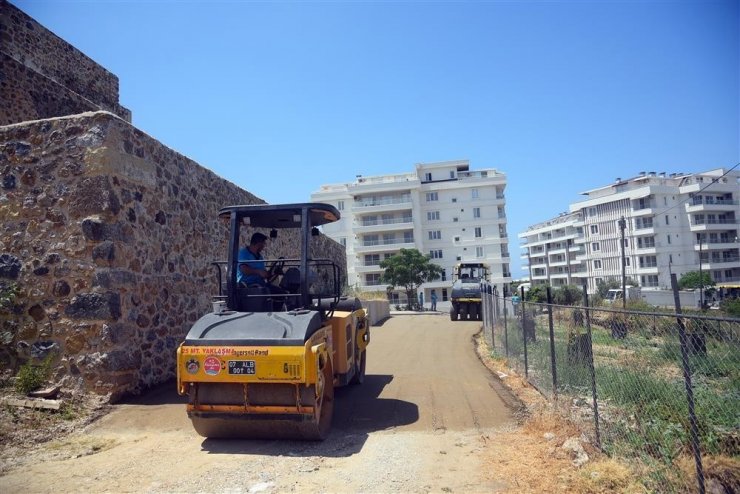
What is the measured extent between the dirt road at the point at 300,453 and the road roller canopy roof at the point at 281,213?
8.87 feet

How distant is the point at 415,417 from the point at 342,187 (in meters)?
68.4

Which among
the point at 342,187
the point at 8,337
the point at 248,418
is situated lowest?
the point at 248,418

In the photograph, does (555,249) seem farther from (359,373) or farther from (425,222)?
(359,373)

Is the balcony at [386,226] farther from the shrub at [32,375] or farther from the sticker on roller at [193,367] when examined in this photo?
the sticker on roller at [193,367]

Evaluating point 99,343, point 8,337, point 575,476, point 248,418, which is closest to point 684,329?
point 575,476

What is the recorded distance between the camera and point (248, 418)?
18.1 ft

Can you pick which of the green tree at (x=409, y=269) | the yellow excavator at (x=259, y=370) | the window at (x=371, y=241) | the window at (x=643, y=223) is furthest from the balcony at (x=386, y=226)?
the yellow excavator at (x=259, y=370)

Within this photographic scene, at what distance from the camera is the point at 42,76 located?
12578 millimetres

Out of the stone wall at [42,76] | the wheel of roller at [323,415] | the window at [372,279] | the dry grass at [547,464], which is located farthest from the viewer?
the window at [372,279]

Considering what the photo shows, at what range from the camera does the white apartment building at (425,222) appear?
67562mm

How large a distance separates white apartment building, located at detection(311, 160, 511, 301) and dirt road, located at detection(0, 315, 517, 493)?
192 feet

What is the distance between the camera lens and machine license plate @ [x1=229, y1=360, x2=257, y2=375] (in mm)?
5309

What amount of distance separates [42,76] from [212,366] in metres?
11.0

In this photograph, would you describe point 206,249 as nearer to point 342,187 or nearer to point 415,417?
point 415,417
